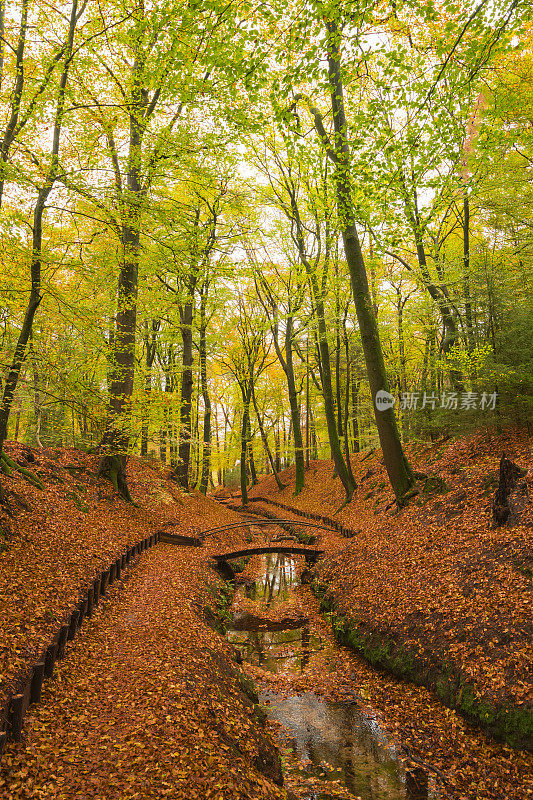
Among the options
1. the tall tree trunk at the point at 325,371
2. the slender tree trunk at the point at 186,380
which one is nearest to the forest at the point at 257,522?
the tall tree trunk at the point at 325,371

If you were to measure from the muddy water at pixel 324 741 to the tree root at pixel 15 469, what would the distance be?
595 cm

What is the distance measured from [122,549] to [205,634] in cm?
347

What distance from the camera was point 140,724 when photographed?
455 centimetres

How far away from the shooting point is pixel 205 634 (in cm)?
752

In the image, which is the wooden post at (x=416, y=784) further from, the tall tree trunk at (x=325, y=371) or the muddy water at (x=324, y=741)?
the tall tree trunk at (x=325, y=371)

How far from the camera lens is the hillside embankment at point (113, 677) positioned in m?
3.88

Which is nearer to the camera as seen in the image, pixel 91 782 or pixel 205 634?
pixel 91 782

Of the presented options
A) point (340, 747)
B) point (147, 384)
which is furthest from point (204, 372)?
point (340, 747)

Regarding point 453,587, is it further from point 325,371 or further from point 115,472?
point 325,371

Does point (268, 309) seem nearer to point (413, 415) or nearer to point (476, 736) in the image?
point (413, 415)

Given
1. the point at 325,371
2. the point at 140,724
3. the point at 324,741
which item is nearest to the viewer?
the point at 140,724

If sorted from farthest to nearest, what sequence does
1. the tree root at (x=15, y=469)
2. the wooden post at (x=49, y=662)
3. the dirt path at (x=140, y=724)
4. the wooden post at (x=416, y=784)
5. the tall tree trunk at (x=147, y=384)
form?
1. the tall tree trunk at (x=147, y=384)
2. the tree root at (x=15, y=469)
3. the wooden post at (x=49, y=662)
4. the wooden post at (x=416, y=784)
5. the dirt path at (x=140, y=724)

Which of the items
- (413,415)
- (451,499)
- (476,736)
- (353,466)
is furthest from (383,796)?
(353,466)

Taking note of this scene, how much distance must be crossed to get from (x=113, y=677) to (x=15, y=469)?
19.5ft
